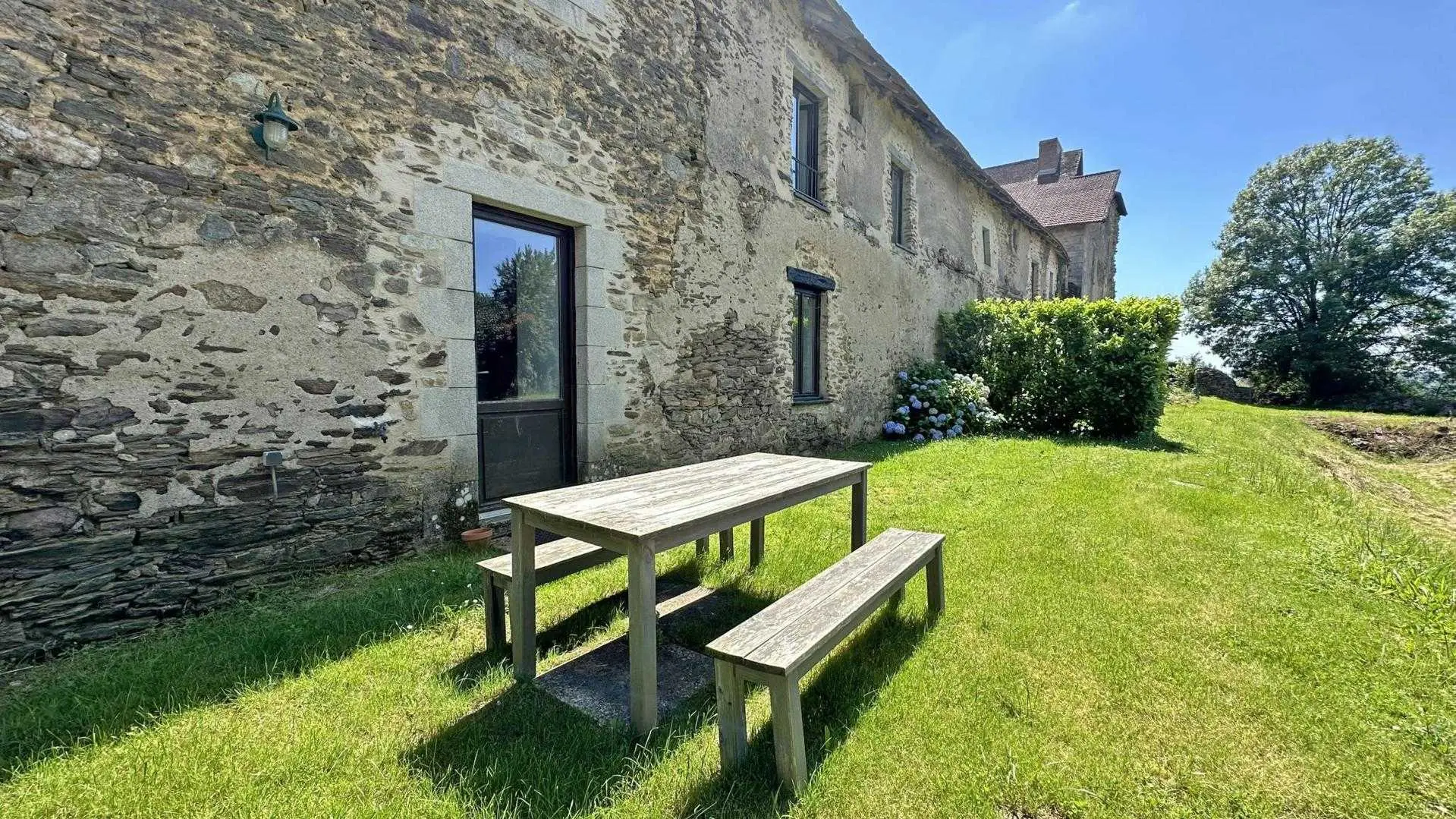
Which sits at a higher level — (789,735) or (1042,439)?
(1042,439)

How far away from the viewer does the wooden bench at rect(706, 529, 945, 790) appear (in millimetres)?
1789

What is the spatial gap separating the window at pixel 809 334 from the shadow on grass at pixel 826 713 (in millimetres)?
5163

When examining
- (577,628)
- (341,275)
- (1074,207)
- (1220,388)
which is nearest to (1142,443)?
(577,628)

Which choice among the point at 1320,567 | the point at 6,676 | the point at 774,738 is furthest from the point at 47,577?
the point at 1320,567

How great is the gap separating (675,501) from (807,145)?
7256 millimetres

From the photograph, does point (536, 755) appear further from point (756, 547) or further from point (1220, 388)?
point (1220, 388)

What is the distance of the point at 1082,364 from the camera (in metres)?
9.40

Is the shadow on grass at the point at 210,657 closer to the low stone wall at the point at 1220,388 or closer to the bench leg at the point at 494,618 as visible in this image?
the bench leg at the point at 494,618

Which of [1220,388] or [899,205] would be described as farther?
[1220,388]

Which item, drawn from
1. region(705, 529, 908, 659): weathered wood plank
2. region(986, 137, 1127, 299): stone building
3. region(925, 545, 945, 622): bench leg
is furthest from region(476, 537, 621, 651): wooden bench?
region(986, 137, 1127, 299): stone building

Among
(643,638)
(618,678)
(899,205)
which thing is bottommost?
(618,678)

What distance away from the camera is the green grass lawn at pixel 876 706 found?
71.9 inches

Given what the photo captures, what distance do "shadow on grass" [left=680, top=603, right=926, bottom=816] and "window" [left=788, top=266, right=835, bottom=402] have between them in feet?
16.9

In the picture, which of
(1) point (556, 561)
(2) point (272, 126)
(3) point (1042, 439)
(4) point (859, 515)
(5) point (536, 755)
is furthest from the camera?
(3) point (1042, 439)
